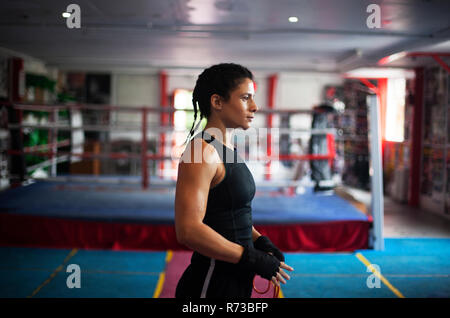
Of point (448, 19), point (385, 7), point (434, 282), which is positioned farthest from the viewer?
point (448, 19)

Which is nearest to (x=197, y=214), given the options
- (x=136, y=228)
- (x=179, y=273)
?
(x=179, y=273)

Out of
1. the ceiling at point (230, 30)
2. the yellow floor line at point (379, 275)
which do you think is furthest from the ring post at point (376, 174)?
the ceiling at point (230, 30)

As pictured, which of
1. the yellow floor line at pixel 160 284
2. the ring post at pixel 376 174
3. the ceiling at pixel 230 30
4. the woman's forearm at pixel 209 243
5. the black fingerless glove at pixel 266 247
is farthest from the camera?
the ring post at pixel 376 174

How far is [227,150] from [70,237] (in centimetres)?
342

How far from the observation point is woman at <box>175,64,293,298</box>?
1.26m

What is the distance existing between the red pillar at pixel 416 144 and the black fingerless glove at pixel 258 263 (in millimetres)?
6967

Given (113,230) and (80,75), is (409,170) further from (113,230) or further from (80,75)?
(80,75)

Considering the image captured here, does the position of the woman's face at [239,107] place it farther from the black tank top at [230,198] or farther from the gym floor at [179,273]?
A: the gym floor at [179,273]

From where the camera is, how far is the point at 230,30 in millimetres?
5172

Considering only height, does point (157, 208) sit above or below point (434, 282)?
above

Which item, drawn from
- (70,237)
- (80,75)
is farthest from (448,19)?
(80,75)

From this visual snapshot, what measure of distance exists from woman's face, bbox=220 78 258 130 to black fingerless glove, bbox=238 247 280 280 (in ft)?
1.30

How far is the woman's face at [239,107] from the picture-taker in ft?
Answer: 4.55

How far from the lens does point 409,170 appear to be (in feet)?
25.8
